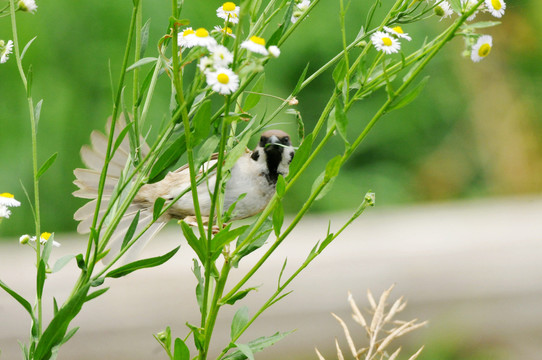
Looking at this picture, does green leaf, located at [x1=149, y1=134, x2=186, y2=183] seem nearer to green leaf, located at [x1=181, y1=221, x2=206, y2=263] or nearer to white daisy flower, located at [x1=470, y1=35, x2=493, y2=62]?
green leaf, located at [x1=181, y1=221, x2=206, y2=263]

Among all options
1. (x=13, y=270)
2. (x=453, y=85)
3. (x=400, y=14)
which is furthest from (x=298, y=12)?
(x=453, y=85)

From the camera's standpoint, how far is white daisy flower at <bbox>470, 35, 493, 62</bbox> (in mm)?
695

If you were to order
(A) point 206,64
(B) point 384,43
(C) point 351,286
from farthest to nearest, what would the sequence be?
1. (C) point 351,286
2. (B) point 384,43
3. (A) point 206,64

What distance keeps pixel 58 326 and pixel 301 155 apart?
24 cm

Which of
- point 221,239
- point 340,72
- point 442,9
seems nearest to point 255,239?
point 221,239

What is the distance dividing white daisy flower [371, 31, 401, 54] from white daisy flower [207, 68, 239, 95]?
143 mm

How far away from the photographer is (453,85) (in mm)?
2848

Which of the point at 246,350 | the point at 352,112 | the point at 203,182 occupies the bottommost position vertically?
the point at 246,350

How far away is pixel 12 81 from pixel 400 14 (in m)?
1.87

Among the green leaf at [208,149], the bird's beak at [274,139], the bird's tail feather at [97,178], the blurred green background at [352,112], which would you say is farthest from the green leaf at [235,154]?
the blurred green background at [352,112]

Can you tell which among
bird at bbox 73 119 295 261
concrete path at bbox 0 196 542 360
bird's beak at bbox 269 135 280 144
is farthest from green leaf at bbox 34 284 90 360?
concrete path at bbox 0 196 542 360

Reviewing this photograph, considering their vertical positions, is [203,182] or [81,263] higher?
[203,182]

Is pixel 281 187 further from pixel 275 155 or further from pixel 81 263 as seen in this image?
pixel 275 155

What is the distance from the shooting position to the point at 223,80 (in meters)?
0.59
